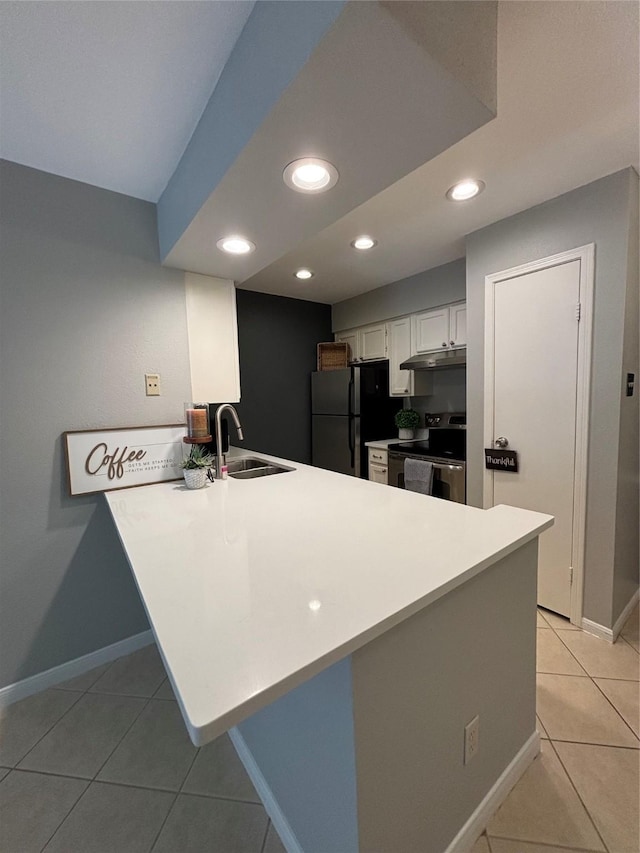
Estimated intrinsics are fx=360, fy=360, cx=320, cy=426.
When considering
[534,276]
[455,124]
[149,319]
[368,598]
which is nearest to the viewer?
[368,598]

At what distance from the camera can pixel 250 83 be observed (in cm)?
99

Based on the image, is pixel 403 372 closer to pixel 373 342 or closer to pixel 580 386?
pixel 373 342

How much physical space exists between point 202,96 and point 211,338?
1.13 metres

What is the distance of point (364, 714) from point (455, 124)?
1478mm

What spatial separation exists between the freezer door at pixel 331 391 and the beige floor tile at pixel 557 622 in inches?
84.7

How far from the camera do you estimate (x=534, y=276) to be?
2.05m

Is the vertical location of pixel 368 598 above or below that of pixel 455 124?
below

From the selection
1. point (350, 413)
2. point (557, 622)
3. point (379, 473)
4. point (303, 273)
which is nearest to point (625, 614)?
point (557, 622)

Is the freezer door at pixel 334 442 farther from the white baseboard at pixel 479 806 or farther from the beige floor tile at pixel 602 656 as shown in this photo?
the white baseboard at pixel 479 806

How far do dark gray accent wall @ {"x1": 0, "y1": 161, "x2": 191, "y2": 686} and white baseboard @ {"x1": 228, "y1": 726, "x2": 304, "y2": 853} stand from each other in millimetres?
927

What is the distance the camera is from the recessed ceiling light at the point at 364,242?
7.91 feet

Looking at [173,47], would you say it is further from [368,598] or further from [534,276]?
[534,276]

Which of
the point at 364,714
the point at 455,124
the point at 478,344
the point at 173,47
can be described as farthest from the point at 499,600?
the point at 173,47

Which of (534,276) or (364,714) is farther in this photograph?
(534,276)
